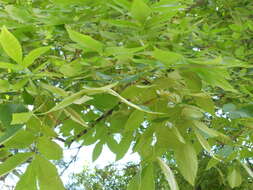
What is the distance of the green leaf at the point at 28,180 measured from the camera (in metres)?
0.52

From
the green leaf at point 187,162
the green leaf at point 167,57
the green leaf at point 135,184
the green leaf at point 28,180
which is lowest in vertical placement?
the green leaf at point 135,184

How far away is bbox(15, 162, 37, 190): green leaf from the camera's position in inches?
20.3

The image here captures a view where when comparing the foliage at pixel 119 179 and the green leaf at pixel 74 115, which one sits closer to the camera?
the green leaf at pixel 74 115

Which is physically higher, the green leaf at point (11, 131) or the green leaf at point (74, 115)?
the green leaf at point (11, 131)

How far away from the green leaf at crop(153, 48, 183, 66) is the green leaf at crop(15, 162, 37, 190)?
0.75ft

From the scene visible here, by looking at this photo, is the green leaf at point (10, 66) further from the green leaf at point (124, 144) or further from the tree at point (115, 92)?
the green leaf at point (124, 144)

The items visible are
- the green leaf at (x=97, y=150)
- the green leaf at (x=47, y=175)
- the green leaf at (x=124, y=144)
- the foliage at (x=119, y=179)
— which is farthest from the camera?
the foliage at (x=119, y=179)

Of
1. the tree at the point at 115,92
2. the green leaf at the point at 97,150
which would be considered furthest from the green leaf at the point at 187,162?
the green leaf at the point at 97,150

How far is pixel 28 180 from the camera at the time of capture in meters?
0.52

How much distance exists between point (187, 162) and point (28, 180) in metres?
0.23

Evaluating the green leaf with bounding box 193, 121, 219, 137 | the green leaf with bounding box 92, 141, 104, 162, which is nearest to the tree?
the green leaf with bounding box 193, 121, 219, 137

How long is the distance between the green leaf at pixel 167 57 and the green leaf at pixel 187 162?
0.49 feet

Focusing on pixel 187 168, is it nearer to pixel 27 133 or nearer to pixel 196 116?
pixel 196 116

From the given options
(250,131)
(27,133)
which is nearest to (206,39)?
(250,131)
